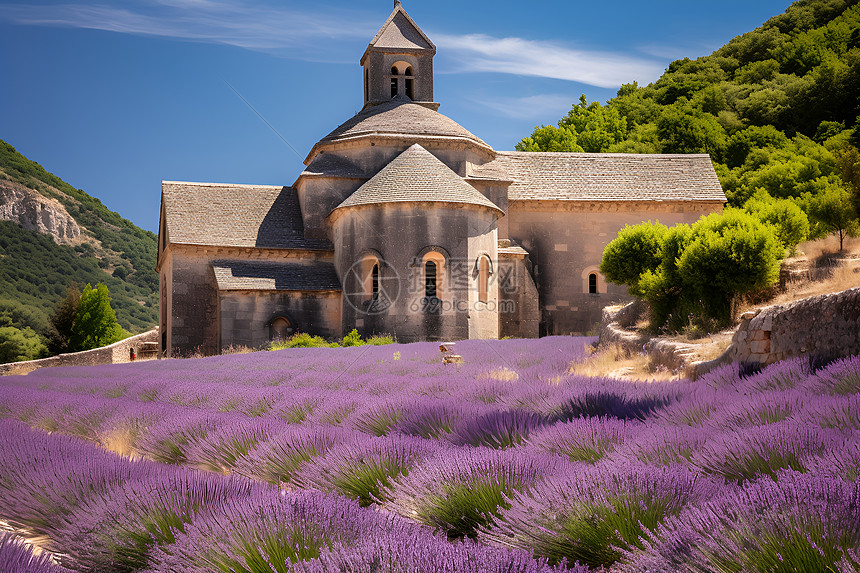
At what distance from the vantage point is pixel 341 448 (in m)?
5.71

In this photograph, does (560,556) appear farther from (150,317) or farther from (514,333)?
(150,317)

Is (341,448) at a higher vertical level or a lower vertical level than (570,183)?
lower

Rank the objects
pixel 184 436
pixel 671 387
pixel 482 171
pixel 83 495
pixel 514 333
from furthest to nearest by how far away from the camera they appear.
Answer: pixel 482 171
pixel 514 333
pixel 671 387
pixel 184 436
pixel 83 495

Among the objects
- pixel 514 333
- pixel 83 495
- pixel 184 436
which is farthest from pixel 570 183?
pixel 83 495

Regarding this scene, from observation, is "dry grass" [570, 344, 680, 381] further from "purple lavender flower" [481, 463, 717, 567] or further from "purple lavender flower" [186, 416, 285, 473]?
"purple lavender flower" [481, 463, 717, 567]

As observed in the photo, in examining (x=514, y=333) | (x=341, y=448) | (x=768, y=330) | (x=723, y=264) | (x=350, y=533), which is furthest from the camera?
(x=514, y=333)

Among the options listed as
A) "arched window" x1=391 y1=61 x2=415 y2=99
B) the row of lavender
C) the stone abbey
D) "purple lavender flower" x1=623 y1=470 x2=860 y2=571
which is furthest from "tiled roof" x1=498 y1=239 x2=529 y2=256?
"purple lavender flower" x1=623 y1=470 x2=860 y2=571

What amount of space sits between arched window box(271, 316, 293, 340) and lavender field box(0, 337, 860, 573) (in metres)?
16.9

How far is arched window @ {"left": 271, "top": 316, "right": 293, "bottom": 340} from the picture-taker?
25.7 metres

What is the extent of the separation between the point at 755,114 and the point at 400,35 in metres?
39.3

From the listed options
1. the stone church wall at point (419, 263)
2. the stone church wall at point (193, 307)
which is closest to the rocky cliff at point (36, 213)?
the stone church wall at point (193, 307)

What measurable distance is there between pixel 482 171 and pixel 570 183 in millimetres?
4138

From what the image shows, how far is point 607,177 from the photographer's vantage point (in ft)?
103

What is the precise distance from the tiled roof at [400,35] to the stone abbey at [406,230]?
7 cm
